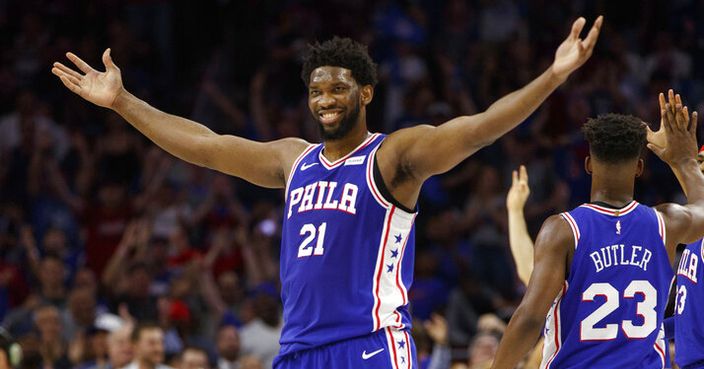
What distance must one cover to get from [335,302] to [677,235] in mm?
1730

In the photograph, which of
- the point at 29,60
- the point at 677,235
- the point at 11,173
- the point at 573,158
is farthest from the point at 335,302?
the point at 29,60

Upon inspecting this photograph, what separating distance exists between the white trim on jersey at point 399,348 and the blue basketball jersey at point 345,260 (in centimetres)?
3

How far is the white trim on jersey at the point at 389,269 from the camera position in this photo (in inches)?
223

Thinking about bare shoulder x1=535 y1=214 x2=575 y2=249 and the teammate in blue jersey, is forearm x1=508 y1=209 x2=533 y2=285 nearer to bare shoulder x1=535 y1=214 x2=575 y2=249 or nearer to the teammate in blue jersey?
the teammate in blue jersey

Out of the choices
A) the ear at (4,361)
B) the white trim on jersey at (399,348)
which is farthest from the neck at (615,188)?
the ear at (4,361)

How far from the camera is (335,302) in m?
5.64

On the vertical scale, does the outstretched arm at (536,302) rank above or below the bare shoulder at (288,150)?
below

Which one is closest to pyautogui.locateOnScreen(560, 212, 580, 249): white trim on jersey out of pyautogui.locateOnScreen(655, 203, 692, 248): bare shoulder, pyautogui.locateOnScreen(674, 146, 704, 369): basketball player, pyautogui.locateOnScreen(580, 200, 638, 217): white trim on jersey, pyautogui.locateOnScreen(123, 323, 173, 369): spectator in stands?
pyautogui.locateOnScreen(580, 200, 638, 217): white trim on jersey

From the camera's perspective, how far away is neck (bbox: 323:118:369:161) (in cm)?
588

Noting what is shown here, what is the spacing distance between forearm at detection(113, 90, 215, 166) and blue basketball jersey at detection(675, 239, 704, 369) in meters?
2.73

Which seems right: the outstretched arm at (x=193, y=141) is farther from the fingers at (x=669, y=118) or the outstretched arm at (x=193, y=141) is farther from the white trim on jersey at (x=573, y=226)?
the fingers at (x=669, y=118)

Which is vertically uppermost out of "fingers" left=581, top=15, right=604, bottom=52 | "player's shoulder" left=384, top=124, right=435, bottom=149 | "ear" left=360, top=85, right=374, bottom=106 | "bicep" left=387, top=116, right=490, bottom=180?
"ear" left=360, top=85, right=374, bottom=106

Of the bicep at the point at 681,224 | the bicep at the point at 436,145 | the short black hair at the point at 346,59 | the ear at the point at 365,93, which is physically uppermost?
the short black hair at the point at 346,59

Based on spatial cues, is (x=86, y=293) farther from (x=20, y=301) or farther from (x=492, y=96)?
(x=492, y=96)
